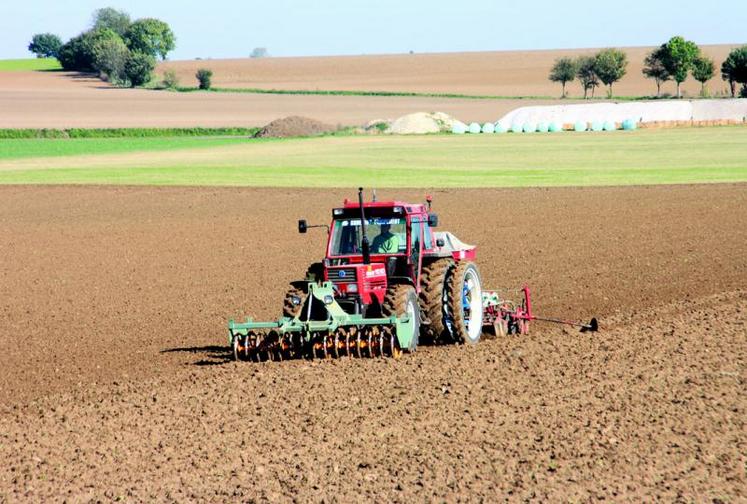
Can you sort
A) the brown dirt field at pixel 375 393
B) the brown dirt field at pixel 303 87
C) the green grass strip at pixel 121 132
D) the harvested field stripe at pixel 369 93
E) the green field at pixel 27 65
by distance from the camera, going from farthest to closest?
1. the green field at pixel 27 65
2. the harvested field stripe at pixel 369 93
3. the brown dirt field at pixel 303 87
4. the green grass strip at pixel 121 132
5. the brown dirt field at pixel 375 393

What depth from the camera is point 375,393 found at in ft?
39.9

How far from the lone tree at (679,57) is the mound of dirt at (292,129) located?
57.1 m

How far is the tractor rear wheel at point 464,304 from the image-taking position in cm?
1483

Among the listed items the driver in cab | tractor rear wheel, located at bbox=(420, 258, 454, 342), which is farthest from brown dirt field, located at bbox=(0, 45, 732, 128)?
tractor rear wheel, located at bbox=(420, 258, 454, 342)

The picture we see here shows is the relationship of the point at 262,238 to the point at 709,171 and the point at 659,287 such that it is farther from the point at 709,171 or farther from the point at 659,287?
the point at 709,171

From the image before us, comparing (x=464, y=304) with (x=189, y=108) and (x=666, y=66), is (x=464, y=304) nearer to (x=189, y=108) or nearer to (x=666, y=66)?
(x=189, y=108)

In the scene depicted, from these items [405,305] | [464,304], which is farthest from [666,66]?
[405,305]

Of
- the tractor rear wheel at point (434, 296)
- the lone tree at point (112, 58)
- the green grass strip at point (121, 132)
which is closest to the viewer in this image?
the tractor rear wheel at point (434, 296)

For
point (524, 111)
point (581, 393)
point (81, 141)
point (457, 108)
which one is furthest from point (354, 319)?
point (457, 108)

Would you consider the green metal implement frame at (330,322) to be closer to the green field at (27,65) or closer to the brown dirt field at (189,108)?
the brown dirt field at (189,108)

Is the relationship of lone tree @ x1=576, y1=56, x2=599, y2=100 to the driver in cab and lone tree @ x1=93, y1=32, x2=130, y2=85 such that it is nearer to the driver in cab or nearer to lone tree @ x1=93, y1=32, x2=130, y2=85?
lone tree @ x1=93, y1=32, x2=130, y2=85

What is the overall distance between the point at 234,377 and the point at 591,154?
4603 cm


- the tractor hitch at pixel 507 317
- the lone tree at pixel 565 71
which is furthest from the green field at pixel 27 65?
the tractor hitch at pixel 507 317

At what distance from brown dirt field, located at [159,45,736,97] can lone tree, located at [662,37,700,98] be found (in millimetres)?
8293
